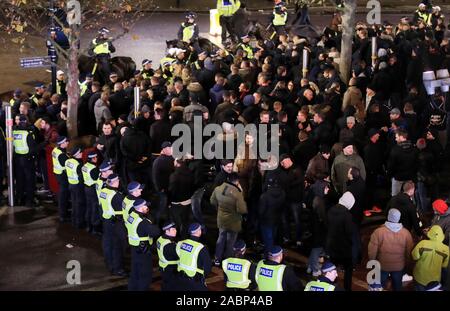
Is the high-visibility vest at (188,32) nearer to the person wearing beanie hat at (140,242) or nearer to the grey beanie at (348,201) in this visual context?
the person wearing beanie hat at (140,242)

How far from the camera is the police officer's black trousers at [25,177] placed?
17.5 meters

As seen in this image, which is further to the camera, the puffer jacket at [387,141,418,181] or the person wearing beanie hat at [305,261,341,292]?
the puffer jacket at [387,141,418,181]

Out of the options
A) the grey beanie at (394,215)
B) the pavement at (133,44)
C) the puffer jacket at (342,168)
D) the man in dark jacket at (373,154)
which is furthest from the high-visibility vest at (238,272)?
the pavement at (133,44)

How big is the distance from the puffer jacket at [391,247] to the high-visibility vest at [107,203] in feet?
13.5

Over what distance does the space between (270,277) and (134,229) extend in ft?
9.10

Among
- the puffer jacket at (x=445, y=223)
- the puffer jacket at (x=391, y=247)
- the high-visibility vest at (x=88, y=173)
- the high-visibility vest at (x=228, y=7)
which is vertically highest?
the high-visibility vest at (x=228, y=7)

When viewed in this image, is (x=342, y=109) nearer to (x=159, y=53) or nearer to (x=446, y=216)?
(x=446, y=216)

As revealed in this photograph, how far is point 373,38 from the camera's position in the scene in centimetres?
2250

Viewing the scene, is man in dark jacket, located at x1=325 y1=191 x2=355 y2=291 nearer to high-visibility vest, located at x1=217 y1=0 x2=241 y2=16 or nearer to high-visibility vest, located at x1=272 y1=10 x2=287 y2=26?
high-visibility vest, located at x1=272 y1=10 x2=287 y2=26

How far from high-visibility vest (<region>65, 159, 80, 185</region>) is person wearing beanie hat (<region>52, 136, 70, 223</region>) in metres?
0.37

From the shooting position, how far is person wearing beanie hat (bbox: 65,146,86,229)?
15922mm

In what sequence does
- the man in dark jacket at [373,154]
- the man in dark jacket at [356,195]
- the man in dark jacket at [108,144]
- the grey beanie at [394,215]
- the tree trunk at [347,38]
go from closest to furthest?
1. the grey beanie at [394,215]
2. the man in dark jacket at [356,195]
3. the man in dark jacket at [373,154]
4. the man in dark jacket at [108,144]
5. the tree trunk at [347,38]

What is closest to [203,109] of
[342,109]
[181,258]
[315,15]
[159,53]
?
[342,109]

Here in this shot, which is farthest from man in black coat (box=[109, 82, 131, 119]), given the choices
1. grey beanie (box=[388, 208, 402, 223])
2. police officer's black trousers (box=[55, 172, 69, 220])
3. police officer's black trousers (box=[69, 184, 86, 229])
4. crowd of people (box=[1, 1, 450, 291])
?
grey beanie (box=[388, 208, 402, 223])
